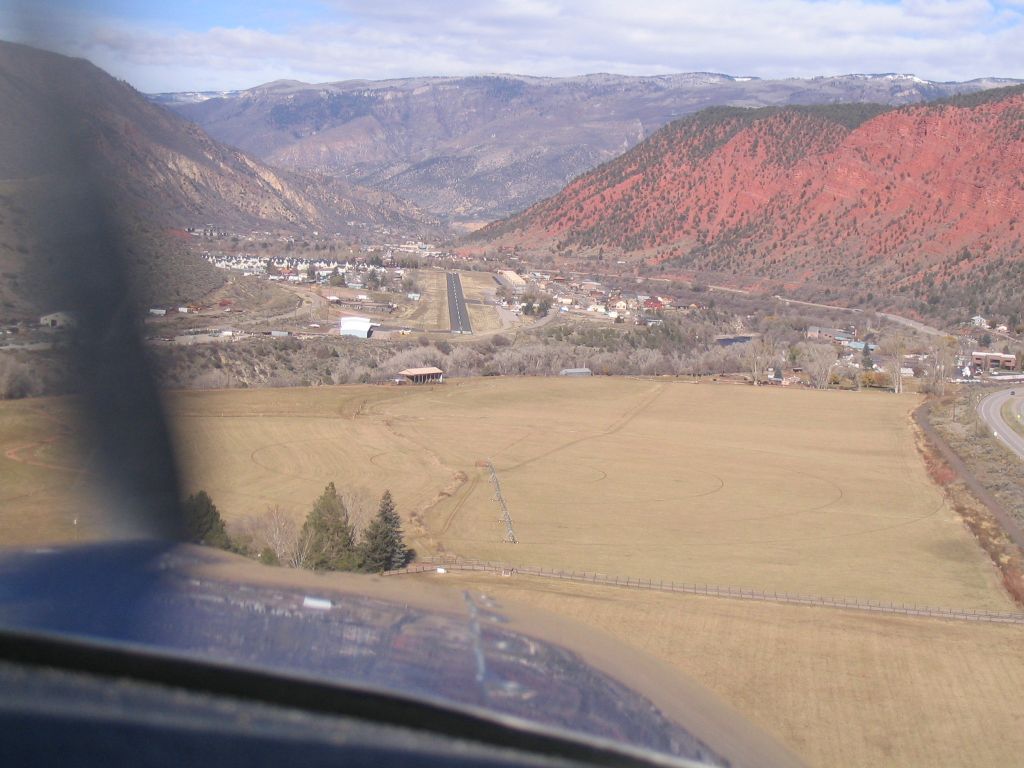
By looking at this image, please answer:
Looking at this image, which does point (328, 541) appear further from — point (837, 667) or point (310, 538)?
point (837, 667)

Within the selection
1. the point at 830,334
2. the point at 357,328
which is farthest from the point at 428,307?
the point at 830,334

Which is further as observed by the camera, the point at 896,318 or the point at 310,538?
the point at 896,318

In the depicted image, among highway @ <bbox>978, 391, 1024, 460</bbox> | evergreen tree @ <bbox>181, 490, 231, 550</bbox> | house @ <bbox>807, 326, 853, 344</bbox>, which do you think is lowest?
house @ <bbox>807, 326, 853, 344</bbox>

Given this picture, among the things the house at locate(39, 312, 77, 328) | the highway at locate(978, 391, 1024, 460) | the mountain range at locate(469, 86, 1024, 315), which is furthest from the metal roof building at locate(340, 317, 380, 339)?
the house at locate(39, 312, 77, 328)

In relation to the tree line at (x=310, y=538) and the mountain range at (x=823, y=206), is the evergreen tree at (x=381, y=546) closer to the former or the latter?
the tree line at (x=310, y=538)

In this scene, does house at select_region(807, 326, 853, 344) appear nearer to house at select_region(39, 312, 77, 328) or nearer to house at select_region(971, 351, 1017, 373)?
house at select_region(971, 351, 1017, 373)

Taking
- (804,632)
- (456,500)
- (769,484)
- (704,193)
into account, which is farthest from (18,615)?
(704,193)
